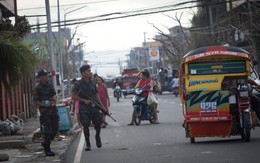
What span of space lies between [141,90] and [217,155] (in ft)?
36.1

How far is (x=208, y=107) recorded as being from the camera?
1559cm

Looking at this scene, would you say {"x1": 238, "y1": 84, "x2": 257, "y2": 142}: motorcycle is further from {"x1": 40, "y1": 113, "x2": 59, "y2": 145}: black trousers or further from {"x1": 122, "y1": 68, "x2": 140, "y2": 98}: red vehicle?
{"x1": 122, "y1": 68, "x2": 140, "y2": 98}: red vehicle

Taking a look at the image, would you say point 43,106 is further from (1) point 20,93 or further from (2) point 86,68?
(1) point 20,93

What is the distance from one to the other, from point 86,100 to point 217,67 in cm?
308

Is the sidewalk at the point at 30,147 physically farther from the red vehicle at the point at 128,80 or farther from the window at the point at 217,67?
the red vehicle at the point at 128,80

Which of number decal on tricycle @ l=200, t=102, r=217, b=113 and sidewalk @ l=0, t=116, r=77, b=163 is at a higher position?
number decal on tricycle @ l=200, t=102, r=217, b=113

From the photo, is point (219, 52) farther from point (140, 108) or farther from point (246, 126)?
point (140, 108)

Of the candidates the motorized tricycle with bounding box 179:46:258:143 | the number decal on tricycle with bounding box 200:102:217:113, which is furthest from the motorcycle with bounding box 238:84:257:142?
the number decal on tricycle with bounding box 200:102:217:113

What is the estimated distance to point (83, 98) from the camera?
16.1m

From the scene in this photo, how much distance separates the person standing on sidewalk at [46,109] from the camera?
15.2m

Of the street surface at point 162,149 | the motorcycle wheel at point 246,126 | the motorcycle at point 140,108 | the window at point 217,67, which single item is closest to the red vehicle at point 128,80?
the motorcycle at point 140,108

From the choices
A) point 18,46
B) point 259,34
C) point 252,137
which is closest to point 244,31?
point 259,34

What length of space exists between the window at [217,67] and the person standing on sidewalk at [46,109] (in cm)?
329

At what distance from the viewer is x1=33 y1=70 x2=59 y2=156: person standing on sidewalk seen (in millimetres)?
15180
